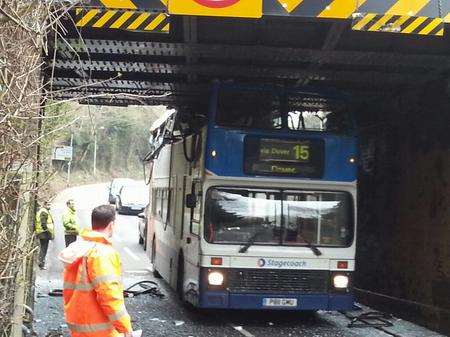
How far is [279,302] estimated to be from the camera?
9484 mm

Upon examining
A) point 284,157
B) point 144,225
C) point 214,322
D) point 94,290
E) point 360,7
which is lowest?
point 214,322

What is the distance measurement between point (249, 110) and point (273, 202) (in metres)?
1.44

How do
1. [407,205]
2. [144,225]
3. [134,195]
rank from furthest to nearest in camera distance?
[134,195]
[144,225]
[407,205]

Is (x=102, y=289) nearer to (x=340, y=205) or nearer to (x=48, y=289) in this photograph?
(x=340, y=205)

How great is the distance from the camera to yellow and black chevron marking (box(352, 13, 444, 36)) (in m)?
7.27

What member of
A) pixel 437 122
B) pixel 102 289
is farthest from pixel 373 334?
pixel 102 289

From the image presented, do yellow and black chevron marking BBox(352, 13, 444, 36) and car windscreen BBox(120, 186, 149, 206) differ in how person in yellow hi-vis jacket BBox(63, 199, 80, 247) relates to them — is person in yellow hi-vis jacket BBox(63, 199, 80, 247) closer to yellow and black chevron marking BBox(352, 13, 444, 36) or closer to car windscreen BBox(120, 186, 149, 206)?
yellow and black chevron marking BBox(352, 13, 444, 36)

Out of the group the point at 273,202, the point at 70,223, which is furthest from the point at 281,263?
the point at 70,223

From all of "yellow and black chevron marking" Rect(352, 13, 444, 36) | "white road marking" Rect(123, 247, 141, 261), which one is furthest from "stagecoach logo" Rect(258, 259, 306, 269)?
"white road marking" Rect(123, 247, 141, 261)

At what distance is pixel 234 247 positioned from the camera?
9.52m

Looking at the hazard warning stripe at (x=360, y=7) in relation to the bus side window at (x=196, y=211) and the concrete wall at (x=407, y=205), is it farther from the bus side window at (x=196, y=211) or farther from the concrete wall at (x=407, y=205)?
the bus side window at (x=196, y=211)

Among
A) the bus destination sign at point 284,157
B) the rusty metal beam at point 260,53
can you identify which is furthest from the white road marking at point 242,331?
the rusty metal beam at point 260,53

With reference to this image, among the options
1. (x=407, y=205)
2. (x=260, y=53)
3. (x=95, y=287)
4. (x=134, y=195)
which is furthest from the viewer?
(x=134, y=195)

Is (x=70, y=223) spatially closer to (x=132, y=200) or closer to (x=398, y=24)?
(x=398, y=24)
